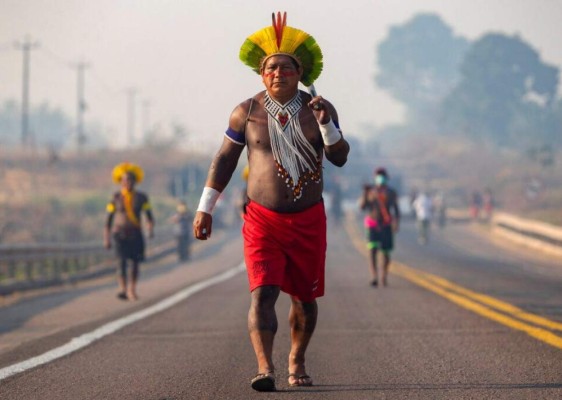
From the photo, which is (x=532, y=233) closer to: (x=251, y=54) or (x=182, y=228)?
(x=182, y=228)

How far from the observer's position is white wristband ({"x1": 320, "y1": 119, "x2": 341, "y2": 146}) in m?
6.71

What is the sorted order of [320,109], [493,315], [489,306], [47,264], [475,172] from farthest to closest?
1. [475,172]
2. [47,264]
3. [489,306]
4. [493,315]
5. [320,109]

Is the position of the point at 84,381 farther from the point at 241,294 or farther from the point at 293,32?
the point at 241,294

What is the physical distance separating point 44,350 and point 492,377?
372cm

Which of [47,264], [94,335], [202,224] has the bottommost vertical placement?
[47,264]

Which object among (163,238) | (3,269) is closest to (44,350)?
(3,269)

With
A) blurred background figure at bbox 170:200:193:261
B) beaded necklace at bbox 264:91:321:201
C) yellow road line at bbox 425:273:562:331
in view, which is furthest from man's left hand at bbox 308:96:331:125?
blurred background figure at bbox 170:200:193:261

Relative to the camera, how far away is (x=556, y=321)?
425 inches

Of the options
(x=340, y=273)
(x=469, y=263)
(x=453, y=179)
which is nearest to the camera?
(x=340, y=273)

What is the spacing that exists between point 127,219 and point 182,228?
552 inches

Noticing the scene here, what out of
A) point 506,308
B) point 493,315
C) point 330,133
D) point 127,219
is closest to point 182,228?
point 127,219

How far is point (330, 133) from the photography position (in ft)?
22.2

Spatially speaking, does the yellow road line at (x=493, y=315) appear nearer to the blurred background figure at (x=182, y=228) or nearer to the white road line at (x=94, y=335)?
the white road line at (x=94, y=335)

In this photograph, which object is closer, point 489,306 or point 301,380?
point 301,380
